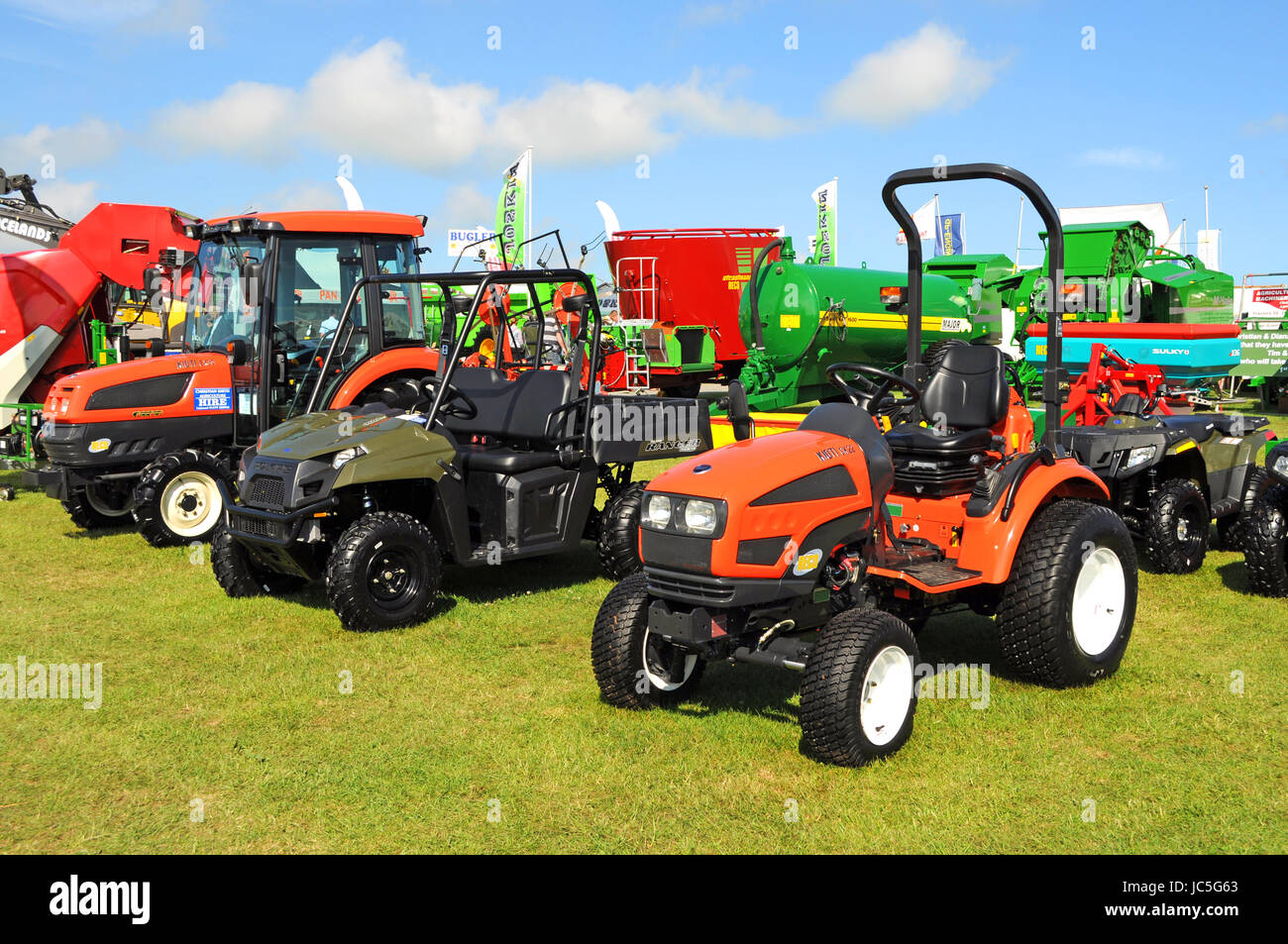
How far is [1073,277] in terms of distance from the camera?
16672 mm

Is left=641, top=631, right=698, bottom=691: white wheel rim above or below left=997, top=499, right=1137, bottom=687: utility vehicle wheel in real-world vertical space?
below

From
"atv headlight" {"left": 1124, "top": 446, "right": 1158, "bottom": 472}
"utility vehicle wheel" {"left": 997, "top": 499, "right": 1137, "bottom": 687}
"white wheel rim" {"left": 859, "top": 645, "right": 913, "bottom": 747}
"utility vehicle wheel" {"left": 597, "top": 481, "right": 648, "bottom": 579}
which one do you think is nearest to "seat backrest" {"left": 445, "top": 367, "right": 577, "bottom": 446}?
"utility vehicle wheel" {"left": 597, "top": 481, "right": 648, "bottom": 579}

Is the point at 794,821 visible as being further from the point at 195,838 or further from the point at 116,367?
the point at 116,367

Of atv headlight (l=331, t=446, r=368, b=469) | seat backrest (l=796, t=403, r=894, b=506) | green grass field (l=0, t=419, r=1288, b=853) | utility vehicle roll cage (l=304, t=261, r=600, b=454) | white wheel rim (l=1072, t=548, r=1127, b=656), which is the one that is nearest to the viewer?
green grass field (l=0, t=419, r=1288, b=853)

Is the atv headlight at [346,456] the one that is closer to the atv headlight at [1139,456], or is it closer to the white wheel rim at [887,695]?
the white wheel rim at [887,695]

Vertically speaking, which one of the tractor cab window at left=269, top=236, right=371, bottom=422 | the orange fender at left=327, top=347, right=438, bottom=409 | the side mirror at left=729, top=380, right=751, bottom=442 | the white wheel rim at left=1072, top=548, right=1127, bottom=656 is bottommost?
the white wheel rim at left=1072, top=548, right=1127, bottom=656

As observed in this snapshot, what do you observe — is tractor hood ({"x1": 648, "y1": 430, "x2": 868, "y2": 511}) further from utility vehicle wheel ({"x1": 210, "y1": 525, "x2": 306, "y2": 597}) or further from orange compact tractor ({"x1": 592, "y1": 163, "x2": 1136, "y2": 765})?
utility vehicle wheel ({"x1": 210, "y1": 525, "x2": 306, "y2": 597})

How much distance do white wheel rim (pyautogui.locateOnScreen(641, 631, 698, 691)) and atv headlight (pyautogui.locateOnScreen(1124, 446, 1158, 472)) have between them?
3.66 meters

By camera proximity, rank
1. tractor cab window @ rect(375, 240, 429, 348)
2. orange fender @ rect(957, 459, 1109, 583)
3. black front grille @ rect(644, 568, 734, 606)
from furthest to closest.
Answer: tractor cab window @ rect(375, 240, 429, 348), orange fender @ rect(957, 459, 1109, 583), black front grille @ rect(644, 568, 734, 606)

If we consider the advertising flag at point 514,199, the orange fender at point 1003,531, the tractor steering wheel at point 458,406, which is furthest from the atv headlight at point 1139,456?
the advertising flag at point 514,199

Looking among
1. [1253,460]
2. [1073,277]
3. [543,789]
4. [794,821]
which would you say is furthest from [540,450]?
[1073,277]

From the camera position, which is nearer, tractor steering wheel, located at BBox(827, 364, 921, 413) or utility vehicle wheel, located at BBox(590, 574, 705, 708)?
utility vehicle wheel, located at BBox(590, 574, 705, 708)

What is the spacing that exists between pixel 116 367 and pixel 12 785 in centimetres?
544

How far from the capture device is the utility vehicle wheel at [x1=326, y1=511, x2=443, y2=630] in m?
5.91
